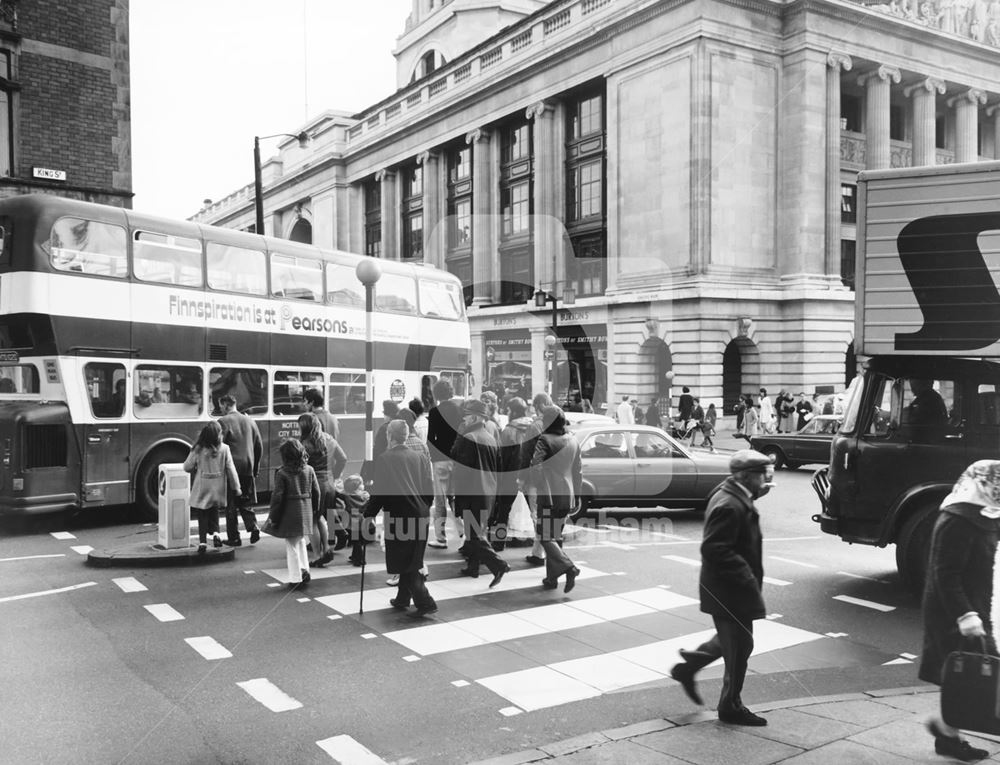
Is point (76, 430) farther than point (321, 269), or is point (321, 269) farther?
point (321, 269)

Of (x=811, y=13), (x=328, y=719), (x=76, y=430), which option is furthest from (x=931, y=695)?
(x=811, y=13)

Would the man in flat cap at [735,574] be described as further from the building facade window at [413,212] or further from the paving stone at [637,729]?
the building facade window at [413,212]

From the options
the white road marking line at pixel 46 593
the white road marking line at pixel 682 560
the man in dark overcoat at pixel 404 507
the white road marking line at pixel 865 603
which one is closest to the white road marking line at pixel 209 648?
the man in dark overcoat at pixel 404 507

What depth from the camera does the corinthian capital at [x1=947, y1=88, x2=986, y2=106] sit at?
3962 centimetres

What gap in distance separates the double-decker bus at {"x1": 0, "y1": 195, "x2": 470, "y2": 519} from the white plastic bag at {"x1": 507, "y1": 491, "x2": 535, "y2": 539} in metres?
5.47

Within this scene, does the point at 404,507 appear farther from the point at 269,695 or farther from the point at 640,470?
the point at 640,470

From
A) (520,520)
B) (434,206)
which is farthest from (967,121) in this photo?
(520,520)


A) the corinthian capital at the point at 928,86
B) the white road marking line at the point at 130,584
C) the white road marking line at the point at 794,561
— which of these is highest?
the corinthian capital at the point at 928,86

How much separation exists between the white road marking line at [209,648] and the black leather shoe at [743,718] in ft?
12.3

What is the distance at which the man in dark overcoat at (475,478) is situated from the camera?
9.22m

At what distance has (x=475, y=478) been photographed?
923 cm

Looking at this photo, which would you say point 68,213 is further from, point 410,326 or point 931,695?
point 931,695

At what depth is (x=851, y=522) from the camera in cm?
895

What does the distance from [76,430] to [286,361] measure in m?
3.78
